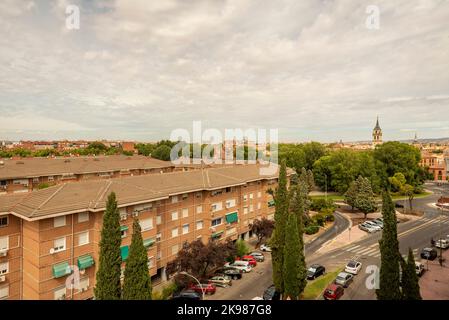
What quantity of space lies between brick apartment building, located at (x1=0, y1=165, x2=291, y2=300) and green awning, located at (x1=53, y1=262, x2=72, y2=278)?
3cm

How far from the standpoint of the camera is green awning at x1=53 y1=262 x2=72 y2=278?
68.9 feet

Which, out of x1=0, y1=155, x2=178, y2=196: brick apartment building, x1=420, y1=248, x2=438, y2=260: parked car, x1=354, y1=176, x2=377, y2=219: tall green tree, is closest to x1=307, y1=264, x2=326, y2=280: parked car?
x1=420, y1=248, x2=438, y2=260: parked car

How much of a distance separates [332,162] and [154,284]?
5657 centimetres

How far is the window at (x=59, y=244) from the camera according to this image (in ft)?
69.9

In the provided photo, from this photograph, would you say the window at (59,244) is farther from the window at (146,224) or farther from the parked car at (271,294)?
the parked car at (271,294)

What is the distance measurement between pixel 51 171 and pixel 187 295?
2994 cm

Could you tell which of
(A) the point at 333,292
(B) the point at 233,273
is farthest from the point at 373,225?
(B) the point at 233,273

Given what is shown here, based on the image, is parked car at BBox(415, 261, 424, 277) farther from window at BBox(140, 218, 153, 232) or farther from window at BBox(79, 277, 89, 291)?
window at BBox(79, 277, 89, 291)

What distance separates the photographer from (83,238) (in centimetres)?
2286

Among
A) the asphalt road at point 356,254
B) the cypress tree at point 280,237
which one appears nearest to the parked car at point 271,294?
the cypress tree at point 280,237

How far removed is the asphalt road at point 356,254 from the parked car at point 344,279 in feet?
1.40

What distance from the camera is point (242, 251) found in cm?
3456

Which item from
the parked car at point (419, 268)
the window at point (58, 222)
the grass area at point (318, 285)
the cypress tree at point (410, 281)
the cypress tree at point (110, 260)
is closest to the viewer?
the cypress tree at point (410, 281)
